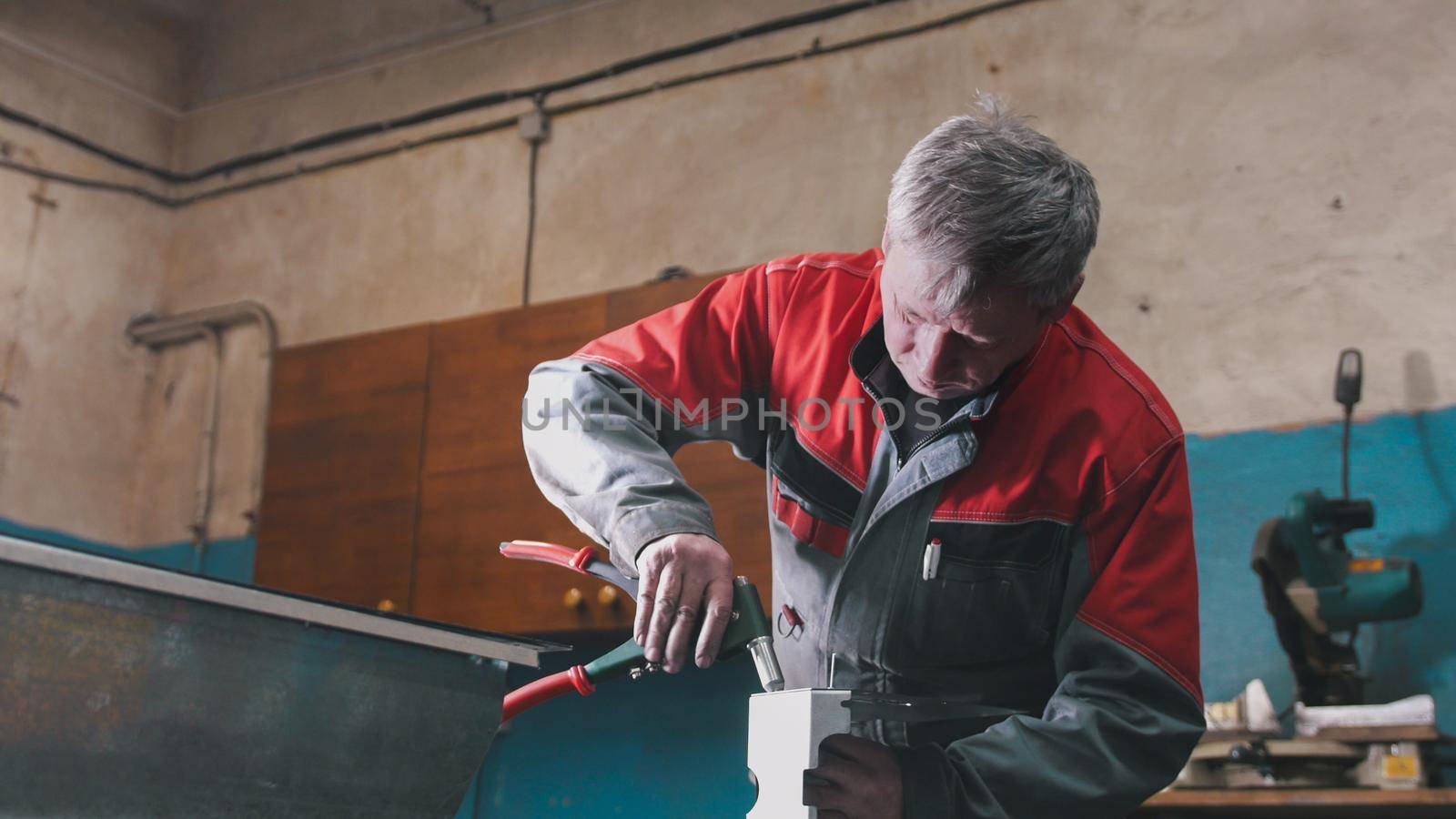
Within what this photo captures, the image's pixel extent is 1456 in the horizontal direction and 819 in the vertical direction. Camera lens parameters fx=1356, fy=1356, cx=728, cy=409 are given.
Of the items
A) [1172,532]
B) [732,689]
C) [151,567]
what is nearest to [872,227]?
[732,689]

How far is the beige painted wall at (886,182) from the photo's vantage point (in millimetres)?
2488

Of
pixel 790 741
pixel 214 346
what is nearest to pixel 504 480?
pixel 214 346

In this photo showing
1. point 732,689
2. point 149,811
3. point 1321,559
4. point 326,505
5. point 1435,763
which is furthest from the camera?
point 326,505

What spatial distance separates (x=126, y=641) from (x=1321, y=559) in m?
1.80

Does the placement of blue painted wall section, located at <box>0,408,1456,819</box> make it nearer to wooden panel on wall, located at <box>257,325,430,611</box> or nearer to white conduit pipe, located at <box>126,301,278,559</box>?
wooden panel on wall, located at <box>257,325,430,611</box>

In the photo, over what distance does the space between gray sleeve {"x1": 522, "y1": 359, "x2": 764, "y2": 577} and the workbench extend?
44.0 inches

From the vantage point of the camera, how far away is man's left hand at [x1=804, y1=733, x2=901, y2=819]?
0.88 metres

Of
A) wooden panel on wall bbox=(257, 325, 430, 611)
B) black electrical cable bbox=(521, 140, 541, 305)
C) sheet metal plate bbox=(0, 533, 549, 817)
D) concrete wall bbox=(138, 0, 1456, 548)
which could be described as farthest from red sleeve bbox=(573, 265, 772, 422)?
black electrical cable bbox=(521, 140, 541, 305)

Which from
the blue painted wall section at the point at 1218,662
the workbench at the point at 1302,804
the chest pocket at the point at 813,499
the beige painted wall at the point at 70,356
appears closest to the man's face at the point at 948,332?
the chest pocket at the point at 813,499

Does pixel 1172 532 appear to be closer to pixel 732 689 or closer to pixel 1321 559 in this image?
pixel 1321 559

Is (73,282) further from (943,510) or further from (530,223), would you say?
(943,510)

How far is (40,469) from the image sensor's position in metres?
3.63

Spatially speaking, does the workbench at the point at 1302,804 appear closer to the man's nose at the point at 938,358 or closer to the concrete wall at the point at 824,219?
the concrete wall at the point at 824,219

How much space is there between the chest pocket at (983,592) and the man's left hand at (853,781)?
29 centimetres
